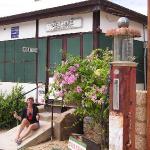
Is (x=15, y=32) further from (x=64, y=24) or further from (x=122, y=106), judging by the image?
(x=122, y=106)

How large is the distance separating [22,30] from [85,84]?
26.2ft

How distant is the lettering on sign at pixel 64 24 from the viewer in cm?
1480

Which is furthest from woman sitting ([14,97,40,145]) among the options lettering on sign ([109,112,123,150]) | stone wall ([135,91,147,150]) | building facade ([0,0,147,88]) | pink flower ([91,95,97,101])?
lettering on sign ([109,112,123,150])

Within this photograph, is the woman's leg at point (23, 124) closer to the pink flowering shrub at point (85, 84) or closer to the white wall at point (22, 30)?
the pink flowering shrub at point (85, 84)

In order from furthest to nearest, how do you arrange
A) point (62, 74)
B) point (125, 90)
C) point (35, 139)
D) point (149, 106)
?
point (35, 139), point (62, 74), point (149, 106), point (125, 90)

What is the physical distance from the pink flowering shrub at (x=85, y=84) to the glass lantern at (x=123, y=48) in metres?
2.88

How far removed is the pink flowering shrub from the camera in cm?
983

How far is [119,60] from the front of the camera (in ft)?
22.0

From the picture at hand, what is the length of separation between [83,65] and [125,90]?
390cm

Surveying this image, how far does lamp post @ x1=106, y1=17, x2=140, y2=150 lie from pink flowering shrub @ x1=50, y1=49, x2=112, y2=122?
115 inches

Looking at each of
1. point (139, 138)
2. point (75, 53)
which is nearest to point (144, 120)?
point (139, 138)

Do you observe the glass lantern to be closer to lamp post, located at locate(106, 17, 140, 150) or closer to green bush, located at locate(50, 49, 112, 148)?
lamp post, located at locate(106, 17, 140, 150)

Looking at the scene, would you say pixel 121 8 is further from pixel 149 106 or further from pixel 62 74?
pixel 149 106

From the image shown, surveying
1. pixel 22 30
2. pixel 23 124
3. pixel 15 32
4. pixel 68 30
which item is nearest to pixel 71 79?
pixel 23 124
